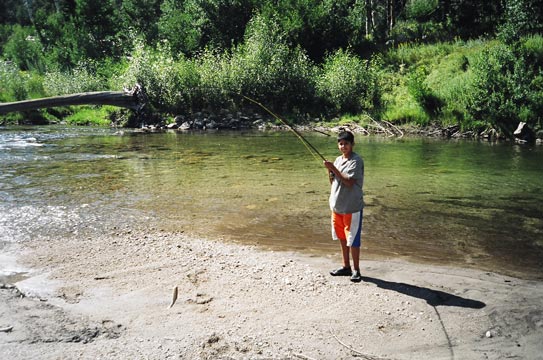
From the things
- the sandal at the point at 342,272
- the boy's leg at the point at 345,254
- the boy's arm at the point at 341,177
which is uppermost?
the boy's arm at the point at 341,177

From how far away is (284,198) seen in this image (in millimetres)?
12539

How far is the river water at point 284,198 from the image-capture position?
892 centimetres

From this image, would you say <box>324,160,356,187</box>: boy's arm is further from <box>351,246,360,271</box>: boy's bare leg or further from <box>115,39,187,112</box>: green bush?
<box>115,39,187,112</box>: green bush

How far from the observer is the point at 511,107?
2617 cm

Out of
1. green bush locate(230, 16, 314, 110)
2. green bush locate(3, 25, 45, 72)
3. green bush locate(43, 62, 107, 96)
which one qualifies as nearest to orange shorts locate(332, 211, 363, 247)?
green bush locate(230, 16, 314, 110)

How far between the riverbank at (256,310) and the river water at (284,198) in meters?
1.22

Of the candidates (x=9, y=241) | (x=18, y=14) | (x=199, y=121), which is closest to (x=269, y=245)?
(x=9, y=241)

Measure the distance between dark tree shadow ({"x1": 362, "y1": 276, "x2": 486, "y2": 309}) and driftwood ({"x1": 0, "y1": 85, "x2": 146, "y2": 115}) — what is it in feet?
80.8

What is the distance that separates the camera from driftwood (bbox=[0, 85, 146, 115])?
84.1 ft

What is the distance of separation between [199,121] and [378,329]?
30.9m

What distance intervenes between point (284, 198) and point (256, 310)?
22.2 feet

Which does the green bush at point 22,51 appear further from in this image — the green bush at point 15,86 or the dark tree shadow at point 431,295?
the dark tree shadow at point 431,295

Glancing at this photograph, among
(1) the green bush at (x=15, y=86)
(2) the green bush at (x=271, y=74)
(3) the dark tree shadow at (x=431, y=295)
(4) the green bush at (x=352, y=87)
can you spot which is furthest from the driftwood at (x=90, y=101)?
(3) the dark tree shadow at (x=431, y=295)

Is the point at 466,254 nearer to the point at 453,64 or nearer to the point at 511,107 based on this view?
the point at 511,107
